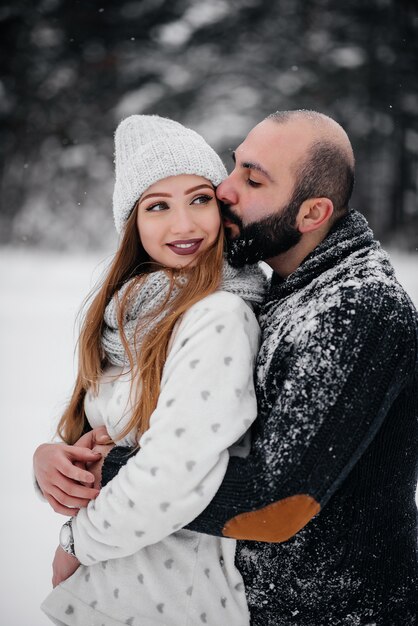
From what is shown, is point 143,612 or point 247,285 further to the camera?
point 247,285

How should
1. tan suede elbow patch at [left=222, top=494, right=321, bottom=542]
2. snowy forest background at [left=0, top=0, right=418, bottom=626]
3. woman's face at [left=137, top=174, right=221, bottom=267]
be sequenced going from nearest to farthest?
tan suede elbow patch at [left=222, top=494, right=321, bottom=542] → woman's face at [left=137, top=174, right=221, bottom=267] → snowy forest background at [left=0, top=0, right=418, bottom=626]

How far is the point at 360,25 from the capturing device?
28.7ft

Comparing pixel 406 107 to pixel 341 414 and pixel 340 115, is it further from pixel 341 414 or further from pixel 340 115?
pixel 341 414

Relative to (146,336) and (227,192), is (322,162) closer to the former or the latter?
(227,192)

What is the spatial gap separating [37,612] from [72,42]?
8967 millimetres

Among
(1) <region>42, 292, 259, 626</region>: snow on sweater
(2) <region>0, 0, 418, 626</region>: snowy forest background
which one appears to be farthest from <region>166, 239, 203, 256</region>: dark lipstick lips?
(2) <region>0, 0, 418, 626</region>: snowy forest background

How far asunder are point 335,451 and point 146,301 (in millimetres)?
619

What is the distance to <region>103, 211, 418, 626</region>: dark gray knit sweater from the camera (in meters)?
1.27

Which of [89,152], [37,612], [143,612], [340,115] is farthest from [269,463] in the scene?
[89,152]

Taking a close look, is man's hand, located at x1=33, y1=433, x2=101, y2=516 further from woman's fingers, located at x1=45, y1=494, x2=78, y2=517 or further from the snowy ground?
the snowy ground


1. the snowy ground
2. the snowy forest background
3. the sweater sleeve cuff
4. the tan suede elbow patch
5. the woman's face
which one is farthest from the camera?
the snowy forest background

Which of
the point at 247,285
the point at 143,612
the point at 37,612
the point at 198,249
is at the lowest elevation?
the point at 37,612

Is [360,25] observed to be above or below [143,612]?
above

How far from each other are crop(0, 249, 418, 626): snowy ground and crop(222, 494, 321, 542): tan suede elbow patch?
0.89 metres
